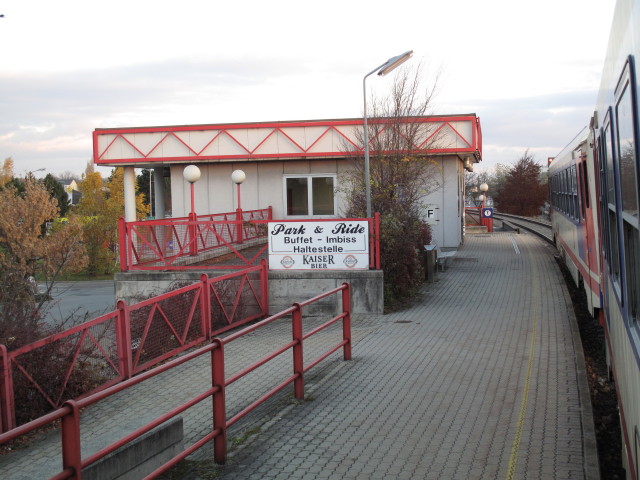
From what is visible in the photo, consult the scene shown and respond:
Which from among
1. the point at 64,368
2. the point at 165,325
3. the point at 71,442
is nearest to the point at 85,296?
the point at 165,325

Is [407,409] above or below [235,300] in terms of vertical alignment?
below

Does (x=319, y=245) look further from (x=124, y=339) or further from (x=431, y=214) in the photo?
(x=431, y=214)

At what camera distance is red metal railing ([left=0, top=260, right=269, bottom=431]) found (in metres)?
8.07

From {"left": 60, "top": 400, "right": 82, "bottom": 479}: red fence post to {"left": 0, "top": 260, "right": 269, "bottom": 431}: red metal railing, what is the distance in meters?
3.92

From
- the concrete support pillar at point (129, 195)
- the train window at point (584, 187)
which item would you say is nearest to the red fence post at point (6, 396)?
the train window at point (584, 187)

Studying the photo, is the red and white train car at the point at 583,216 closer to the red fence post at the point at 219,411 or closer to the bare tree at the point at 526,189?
the red fence post at the point at 219,411

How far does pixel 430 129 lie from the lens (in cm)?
2388

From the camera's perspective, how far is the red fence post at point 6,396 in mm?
7520

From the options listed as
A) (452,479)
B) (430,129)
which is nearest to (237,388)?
(452,479)

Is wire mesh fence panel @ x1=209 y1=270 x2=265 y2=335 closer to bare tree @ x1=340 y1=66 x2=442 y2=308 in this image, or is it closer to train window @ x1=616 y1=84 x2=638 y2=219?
bare tree @ x1=340 y1=66 x2=442 y2=308

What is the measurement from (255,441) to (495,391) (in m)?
3.16

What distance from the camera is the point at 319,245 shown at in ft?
48.2

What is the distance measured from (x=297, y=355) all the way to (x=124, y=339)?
3.14 metres

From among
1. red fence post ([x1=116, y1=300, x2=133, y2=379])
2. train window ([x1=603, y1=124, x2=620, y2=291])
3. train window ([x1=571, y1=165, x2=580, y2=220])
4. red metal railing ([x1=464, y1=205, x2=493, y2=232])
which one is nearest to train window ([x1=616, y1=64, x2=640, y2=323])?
train window ([x1=603, y1=124, x2=620, y2=291])
